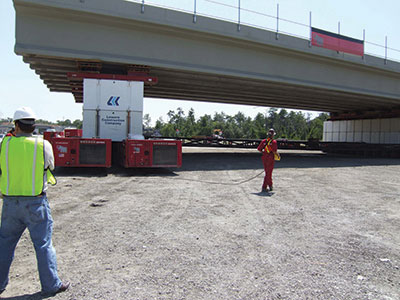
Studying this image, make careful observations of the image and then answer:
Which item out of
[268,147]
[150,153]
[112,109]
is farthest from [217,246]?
[112,109]

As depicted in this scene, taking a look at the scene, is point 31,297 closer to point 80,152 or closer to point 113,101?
point 80,152

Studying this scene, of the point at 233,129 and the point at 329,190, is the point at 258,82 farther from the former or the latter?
the point at 233,129

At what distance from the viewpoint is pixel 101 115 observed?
13211 mm

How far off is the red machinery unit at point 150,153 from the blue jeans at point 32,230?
338 inches

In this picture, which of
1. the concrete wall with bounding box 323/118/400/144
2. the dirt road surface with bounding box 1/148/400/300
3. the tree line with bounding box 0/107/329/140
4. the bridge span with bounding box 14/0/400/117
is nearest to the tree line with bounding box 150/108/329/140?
the tree line with bounding box 0/107/329/140

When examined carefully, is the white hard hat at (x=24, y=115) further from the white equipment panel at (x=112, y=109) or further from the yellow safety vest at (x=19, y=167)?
the white equipment panel at (x=112, y=109)

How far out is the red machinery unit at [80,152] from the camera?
11.3 m

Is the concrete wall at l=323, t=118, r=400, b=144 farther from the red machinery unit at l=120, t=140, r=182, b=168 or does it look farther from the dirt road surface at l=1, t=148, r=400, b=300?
the red machinery unit at l=120, t=140, r=182, b=168

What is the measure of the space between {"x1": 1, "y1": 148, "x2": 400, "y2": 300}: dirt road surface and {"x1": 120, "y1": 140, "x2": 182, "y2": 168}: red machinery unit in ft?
10.3

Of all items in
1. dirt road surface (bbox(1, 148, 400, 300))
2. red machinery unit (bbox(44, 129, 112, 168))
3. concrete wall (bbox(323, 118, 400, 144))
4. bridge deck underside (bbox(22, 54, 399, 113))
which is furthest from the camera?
concrete wall (bbox(323, 118, 400, 144))

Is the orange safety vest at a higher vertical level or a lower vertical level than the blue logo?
Result: lower

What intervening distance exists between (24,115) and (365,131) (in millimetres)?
35863

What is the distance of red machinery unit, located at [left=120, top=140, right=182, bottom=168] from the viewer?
11.8 meters

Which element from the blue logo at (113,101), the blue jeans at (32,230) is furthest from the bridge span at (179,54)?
the blue jeans at (32,230)
